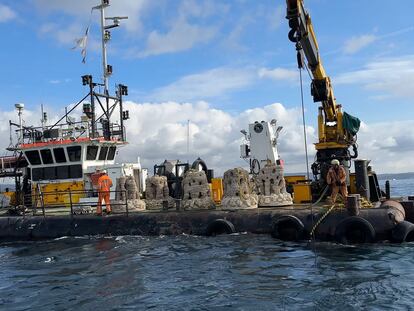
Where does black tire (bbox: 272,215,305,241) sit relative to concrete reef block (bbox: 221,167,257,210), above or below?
below

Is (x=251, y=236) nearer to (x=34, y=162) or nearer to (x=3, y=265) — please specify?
Result: (x=3, y=265)

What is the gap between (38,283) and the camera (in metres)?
10.5

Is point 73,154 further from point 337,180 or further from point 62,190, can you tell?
point 337,180

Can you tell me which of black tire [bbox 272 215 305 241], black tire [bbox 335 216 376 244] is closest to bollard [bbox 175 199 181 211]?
black tire [bbox 272 215 305 241]

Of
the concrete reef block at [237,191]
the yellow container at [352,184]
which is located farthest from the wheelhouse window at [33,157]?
the yellow container at [352,184]

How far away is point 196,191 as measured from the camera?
17.2m

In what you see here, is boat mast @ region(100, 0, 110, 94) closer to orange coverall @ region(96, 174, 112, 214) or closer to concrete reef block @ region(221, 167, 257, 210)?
orange coverall @ region(96, 174, 112, 214)

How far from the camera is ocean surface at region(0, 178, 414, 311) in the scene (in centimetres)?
840

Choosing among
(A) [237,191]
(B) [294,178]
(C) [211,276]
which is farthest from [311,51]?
(C) [211,276]

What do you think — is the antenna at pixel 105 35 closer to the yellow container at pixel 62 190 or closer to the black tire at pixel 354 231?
the yellow container at pixel 62 190

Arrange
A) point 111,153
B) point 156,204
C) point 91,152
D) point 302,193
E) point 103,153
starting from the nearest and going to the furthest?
point 302,193, point 156,204, point 91,152, point 103,153, point 111,153

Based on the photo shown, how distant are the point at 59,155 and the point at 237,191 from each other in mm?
9910

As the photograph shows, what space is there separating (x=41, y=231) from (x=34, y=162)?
6034mm

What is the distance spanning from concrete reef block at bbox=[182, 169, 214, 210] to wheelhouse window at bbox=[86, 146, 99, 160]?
6794 millimetres
